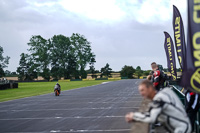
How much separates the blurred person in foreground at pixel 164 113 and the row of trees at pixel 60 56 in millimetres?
95557

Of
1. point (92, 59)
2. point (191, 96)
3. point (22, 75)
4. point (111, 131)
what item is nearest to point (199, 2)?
point (191, 96)

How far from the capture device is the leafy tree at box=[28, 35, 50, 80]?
99062mm

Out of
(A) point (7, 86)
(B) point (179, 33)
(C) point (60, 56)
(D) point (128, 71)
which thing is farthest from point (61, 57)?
(B) point (179, 33)

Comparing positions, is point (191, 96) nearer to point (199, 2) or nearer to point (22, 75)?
point (199, 2)

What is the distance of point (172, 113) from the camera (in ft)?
11.2

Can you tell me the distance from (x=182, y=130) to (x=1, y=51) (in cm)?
8594

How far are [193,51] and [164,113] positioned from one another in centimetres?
195

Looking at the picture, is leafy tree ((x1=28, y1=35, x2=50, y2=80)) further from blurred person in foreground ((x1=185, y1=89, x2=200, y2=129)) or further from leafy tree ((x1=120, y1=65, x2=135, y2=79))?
blurred person in foreground ((x1=185, y1=89, x2=200, y2=129))

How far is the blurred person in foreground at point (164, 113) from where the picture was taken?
336cm

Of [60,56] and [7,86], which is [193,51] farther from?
[60,56]

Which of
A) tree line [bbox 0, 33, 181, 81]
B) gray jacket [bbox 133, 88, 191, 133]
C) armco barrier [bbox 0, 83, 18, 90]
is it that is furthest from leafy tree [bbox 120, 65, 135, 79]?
gray jacket [bbox 133, 88, 191, 133]

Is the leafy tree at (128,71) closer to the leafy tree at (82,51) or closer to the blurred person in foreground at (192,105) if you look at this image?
the leafy tree at (82,51)

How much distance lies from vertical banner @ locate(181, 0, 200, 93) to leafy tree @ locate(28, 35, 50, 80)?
314 feet

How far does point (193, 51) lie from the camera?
16.2 feet
